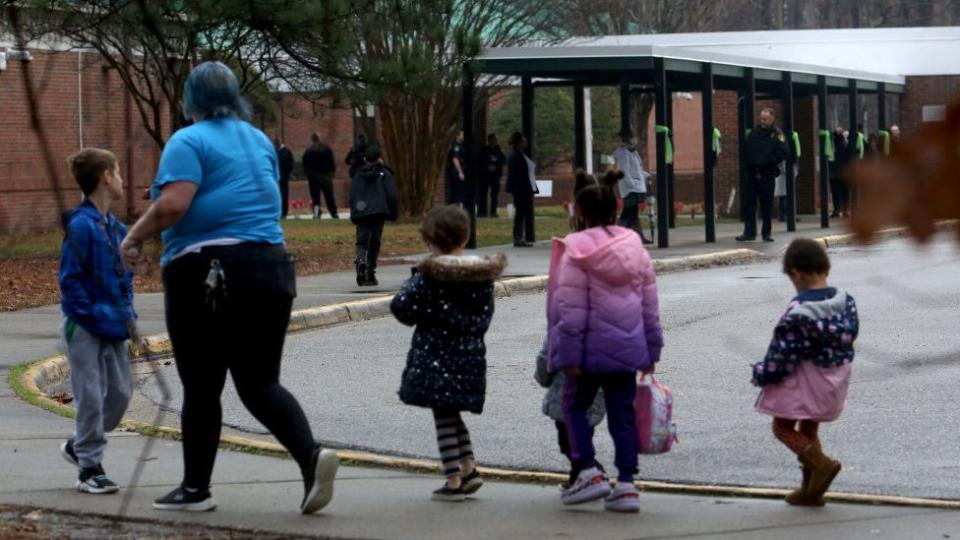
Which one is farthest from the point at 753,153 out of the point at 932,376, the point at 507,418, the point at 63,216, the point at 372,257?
the point at 63,216

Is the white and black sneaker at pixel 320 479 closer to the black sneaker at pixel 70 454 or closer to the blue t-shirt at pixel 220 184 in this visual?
the blue t-shirt at pixel 220 184

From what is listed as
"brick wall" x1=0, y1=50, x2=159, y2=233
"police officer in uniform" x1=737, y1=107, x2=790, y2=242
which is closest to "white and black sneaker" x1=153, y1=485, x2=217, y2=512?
"brick wall" x1=0, y1=50, x2=159, y2=233

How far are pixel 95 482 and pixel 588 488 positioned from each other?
6.94ft

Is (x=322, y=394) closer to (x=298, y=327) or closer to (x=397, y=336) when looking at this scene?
(x=397, y=336)

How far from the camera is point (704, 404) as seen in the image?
972cm

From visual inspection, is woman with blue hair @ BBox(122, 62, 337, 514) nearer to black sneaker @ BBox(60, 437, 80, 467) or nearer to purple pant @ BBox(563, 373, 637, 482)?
black sneaker @ BBox(60, 437, 80, 467)

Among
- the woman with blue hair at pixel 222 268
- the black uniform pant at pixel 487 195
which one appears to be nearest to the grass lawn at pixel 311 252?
the black uniform pant at pixel 487 195

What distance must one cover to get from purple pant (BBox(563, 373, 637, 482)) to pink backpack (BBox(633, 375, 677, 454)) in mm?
81

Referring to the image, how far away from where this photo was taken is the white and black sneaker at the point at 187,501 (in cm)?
651

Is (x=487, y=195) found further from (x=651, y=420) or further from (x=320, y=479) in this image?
(x=320, y=479)

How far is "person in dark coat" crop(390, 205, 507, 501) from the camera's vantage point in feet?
22.0

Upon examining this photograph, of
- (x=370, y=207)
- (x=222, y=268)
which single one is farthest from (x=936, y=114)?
(x=370, y=207)

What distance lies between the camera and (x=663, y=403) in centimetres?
687

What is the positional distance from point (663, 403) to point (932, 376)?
4.62 meters
